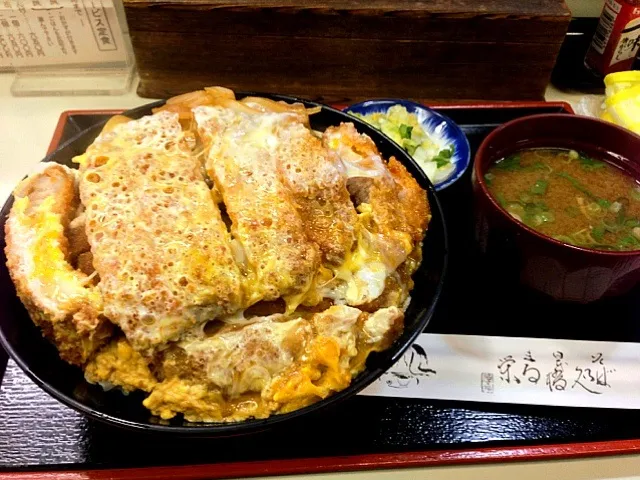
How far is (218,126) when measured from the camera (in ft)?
4.80

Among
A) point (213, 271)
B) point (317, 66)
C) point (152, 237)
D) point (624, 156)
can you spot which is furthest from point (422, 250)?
point (317, 66)

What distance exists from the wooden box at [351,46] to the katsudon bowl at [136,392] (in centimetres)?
114

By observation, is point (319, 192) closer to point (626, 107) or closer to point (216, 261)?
point (216, 261)

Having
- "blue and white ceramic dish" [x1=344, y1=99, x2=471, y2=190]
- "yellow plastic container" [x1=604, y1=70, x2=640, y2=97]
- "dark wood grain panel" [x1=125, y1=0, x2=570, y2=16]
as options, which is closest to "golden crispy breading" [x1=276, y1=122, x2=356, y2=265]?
"blue and white ceramic dish" [x1=344, y1=99, x2=471, y2=190]

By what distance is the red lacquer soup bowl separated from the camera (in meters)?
1.50

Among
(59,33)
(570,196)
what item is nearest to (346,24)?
(570,196)

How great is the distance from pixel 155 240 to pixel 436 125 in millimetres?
1398

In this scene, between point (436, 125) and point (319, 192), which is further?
point (436, 125)

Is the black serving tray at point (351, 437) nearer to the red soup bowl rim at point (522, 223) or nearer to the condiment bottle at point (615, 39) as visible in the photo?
the red soup bowl rim at point (522, 223)

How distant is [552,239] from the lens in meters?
1.48

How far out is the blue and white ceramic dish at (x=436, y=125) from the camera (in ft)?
6.90

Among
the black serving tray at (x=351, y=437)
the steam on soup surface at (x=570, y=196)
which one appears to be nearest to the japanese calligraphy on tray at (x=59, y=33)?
the black serving tray at (x=351, y=437)

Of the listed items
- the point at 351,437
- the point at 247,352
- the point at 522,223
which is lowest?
the point at 351,437

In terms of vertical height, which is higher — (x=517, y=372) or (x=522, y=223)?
(x=522, y=223)
